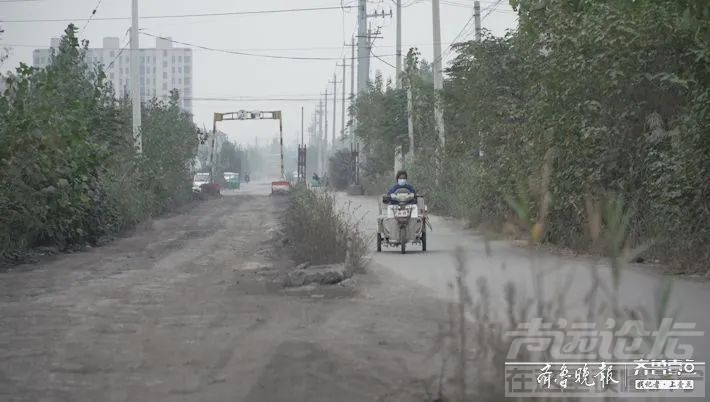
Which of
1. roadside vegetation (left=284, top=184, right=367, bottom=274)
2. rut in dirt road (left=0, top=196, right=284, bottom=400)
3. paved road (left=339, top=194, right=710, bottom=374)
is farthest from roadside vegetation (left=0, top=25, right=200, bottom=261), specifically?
paved road (left=339, top=194, right=710, bottom=374)

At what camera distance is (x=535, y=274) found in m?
5.27

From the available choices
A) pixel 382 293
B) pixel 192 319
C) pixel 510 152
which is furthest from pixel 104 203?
pixel 192 319

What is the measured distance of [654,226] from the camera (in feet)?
53.0

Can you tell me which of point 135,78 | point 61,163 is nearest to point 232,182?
point 135,78

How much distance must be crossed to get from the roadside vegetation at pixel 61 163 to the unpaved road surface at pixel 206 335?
1.53 meters

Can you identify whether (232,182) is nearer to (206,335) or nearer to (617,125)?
(617,125)

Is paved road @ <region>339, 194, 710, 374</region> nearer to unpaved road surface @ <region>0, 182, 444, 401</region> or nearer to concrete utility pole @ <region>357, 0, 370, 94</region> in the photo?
unpaved road surface @ <region>0, 182, 444, 401</region>

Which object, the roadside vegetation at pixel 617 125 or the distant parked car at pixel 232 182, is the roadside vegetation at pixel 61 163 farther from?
the distant parked car at pixel 232 182

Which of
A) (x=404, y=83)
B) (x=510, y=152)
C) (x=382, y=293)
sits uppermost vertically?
(x=404, y=83)

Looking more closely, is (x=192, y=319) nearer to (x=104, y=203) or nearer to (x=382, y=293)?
(x=382, y=293)

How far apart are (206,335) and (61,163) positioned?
10.9m

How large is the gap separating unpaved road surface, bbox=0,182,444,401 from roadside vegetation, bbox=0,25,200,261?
5.03 ft

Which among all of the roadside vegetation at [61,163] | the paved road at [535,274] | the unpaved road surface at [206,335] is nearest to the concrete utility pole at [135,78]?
the roadside vegetation at [61,163]

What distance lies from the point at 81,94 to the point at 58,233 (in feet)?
19.8
